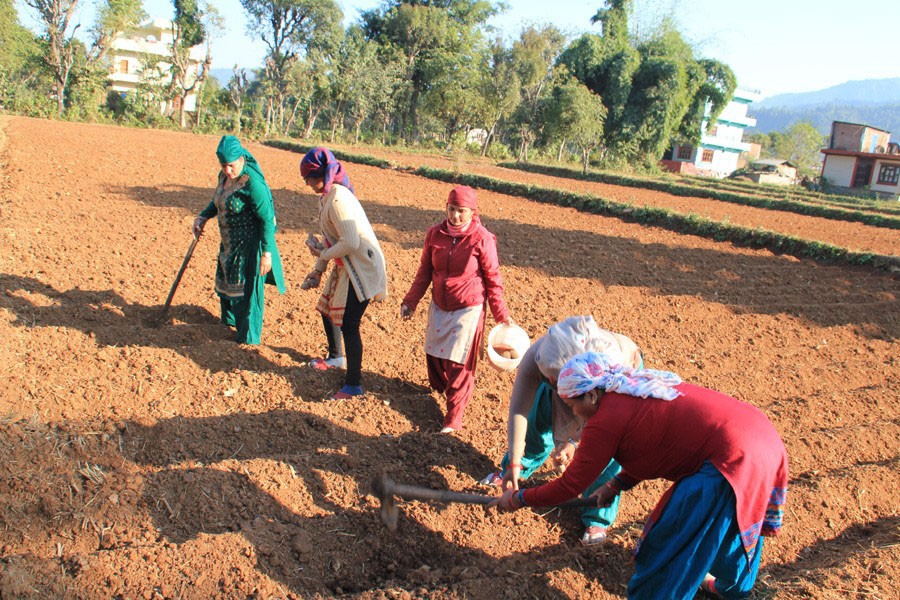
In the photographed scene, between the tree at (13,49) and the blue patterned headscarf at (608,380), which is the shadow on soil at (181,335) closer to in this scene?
the blue patterned headscarf at (608,380)

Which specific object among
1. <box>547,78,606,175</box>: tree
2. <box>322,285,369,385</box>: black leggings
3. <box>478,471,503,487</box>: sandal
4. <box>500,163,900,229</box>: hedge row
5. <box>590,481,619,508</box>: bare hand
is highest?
<box>547,78,606,175</box>: tree

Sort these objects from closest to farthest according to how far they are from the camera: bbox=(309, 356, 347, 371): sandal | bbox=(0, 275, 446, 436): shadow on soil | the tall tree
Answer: bbox=(0, 275, 446, 436): shadow on soil < bbox=(309, 356, 347, 371): sandal < the tall tree

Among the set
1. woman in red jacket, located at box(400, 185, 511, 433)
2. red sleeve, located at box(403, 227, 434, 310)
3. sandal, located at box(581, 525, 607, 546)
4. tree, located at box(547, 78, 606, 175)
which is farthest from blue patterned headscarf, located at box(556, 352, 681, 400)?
tree, located at box(547, 78, 606, 175)

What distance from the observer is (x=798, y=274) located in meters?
9.42

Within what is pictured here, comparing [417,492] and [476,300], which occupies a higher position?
[476,300]

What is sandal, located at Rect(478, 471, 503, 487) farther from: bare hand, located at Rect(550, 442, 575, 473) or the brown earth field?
bare hand, located at Rect(550, 442, 575, 473)

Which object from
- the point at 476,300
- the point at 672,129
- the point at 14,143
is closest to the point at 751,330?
the point at 476,300

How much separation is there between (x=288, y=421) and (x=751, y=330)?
193 inches

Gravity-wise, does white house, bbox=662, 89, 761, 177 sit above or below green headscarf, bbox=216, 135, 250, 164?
above

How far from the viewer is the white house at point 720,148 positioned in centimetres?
4778

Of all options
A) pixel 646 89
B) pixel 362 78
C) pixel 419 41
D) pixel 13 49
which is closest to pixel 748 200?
pixel 646 89

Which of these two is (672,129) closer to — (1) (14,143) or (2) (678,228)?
(2) (678,228)

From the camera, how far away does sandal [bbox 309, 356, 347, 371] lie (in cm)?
470

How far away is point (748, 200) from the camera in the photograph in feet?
67.5
